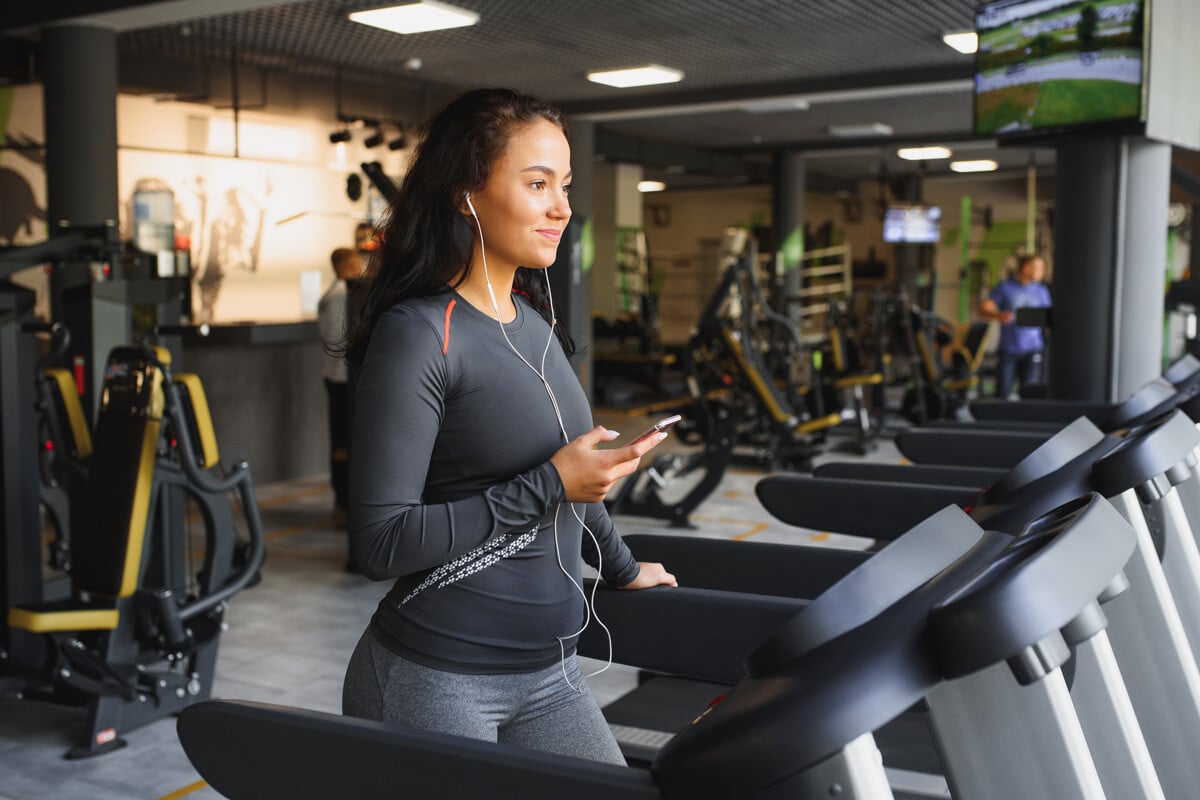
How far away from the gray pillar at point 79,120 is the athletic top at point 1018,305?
22.7 feet

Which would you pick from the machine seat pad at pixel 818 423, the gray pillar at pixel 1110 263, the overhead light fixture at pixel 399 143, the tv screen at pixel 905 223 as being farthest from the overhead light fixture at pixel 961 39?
the tv screen at pixel 905 223

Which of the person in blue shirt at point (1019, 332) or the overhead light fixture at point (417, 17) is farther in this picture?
the person in blue shirt at point (1019, 332)

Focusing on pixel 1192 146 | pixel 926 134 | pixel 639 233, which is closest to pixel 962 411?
pixel 926 134

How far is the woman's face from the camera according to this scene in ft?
4.72

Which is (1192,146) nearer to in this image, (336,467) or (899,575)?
(899,575)

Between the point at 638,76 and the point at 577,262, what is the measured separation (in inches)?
164

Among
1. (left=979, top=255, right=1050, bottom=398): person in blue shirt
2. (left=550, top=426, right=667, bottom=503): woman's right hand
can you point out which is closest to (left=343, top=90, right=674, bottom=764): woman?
(left=550, top=426, right=667, bottom=503): woman's right hand

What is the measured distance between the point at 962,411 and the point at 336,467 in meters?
6.80

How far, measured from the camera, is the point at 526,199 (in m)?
1.44

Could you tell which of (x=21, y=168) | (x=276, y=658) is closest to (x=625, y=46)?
(x=21, y=168)

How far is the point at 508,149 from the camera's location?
1.44m

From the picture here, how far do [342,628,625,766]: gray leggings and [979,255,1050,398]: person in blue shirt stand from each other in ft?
28.5

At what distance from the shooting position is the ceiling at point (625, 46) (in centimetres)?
684

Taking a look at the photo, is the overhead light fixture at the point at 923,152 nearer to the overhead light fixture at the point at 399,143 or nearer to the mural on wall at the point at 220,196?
the overhead light fixture at the point at 399,143
